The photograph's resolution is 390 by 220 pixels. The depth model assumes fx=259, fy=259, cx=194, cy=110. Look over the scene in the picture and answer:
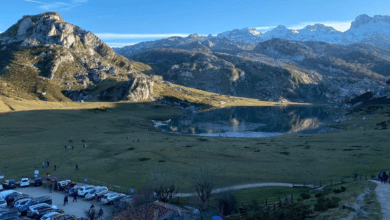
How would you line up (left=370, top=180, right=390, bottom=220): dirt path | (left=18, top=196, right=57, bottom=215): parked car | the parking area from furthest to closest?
1. the parking area
2. (left=18, top=196, right=57, bottom=215): parked car
3. (left=370, top=180, right=390, bottom=220): dirt path

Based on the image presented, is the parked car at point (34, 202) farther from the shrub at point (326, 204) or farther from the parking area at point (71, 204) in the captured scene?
the shrub at point (326, 204)

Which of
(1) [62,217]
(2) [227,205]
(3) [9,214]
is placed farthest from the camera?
(2) [227,205]

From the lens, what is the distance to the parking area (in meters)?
35.8

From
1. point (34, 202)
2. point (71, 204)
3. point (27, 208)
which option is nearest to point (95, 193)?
point (71, 204)

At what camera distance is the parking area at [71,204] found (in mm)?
35844

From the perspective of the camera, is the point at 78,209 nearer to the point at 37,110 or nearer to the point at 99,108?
the point at 37,110

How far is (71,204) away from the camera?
39.1 meters

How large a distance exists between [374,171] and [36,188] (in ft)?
199

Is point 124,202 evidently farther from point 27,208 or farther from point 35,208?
point 27,208

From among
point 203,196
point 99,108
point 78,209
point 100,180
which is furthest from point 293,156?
point 99,108

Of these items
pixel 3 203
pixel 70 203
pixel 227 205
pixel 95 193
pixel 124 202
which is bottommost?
pixel 70 203

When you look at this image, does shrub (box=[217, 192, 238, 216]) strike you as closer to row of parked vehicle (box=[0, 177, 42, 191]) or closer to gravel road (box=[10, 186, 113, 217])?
gravel road (box=[10, 186, 113, 217])

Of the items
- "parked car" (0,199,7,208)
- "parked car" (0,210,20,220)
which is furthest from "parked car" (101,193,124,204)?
"parked car" (0,199,7,208)

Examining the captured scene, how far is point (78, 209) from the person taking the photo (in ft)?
122
